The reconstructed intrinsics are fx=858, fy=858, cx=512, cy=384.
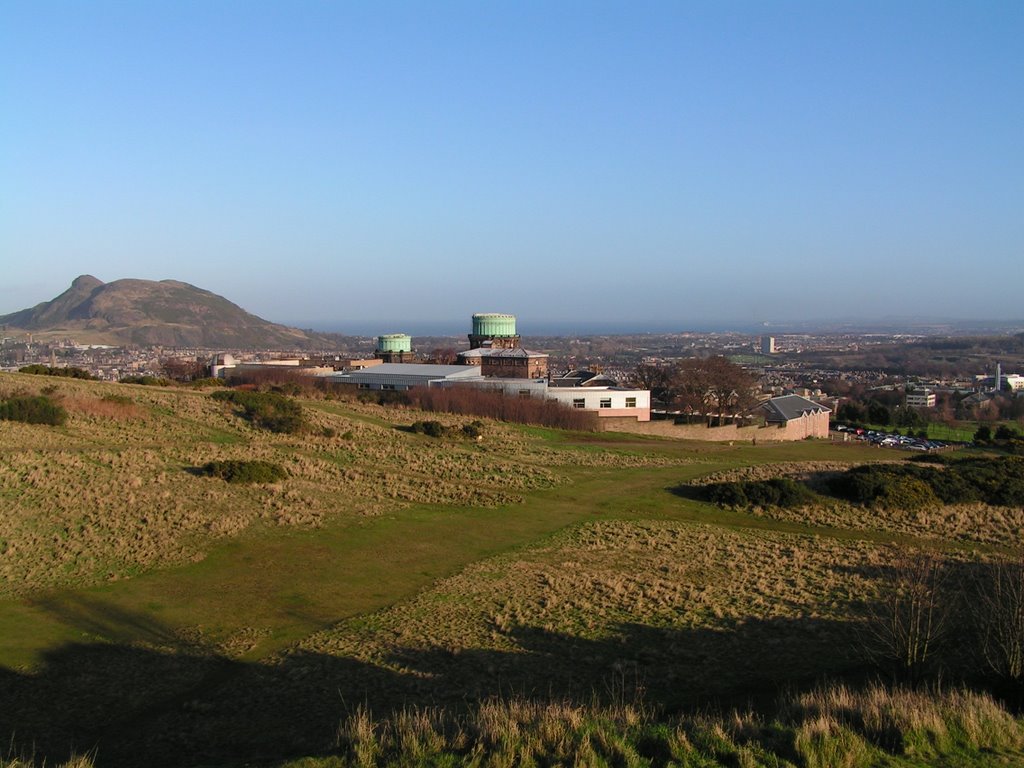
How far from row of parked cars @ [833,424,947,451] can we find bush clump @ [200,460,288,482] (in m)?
30.7

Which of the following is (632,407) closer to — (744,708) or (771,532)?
(771,532)

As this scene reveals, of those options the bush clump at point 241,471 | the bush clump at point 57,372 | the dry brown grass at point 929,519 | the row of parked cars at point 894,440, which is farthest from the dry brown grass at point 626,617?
the row of parked cars at point 894,440

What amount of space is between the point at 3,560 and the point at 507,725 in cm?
1169

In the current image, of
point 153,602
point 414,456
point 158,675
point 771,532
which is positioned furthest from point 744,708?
point 414,456

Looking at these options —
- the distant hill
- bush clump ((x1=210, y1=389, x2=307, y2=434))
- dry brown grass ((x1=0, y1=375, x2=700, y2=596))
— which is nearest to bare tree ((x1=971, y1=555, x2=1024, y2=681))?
dry brown grass ((x1=0, y1=375, x2=700, y2=596))

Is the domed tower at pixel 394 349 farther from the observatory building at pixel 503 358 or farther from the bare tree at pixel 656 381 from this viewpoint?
the bare tree at pixel 656 381

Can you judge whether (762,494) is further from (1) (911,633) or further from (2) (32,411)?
(2) (32,411)

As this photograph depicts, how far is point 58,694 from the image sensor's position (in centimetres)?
1095

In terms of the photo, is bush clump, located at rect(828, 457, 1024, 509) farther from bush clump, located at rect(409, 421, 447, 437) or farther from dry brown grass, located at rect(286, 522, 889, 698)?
bush clump, located at rect(409, 421, 447, 437)

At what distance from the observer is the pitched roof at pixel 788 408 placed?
157 ft

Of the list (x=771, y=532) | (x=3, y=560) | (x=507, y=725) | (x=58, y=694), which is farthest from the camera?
(x=771, y=532)

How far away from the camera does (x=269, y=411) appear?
29906 mm

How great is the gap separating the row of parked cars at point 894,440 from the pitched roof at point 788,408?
8.58 ft

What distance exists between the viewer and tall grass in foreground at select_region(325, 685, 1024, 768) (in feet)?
24.1
